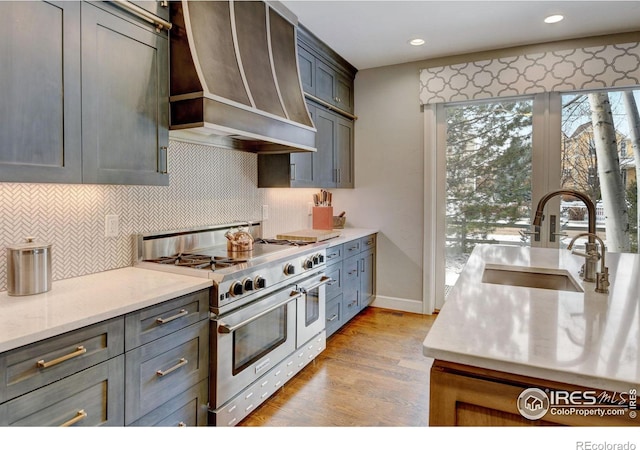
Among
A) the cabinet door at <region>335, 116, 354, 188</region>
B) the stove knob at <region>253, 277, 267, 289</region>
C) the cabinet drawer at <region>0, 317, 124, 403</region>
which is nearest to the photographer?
the cabinet drawer at <region>0, 317, 124, 403</region>

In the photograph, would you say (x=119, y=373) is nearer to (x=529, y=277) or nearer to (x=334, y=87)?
(x=529, y=277)

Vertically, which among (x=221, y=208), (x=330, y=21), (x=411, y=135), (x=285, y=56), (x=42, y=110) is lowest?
(x=221, y=208)

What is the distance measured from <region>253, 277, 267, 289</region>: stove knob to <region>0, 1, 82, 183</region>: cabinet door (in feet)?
3.27

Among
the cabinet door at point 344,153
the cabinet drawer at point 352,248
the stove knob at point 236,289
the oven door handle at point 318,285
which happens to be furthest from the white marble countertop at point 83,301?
the cabinet door at point 344,153

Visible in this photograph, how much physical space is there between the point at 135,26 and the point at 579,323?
2177mm

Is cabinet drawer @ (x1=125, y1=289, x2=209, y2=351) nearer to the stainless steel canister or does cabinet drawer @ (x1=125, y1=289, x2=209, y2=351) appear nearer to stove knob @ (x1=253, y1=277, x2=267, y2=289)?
stove knob @ (x1=253, y1=277, x2=267, y2=289)

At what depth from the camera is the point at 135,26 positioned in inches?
71.1

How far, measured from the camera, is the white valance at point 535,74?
3.18 m

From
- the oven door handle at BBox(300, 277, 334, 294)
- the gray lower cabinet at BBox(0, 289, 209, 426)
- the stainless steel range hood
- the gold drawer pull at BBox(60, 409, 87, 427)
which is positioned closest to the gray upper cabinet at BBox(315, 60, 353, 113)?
the stainless steel range hood

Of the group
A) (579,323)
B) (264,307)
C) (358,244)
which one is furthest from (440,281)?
(579,323)

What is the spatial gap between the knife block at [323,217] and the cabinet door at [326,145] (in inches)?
10.1

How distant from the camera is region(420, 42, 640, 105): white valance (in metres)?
3.18

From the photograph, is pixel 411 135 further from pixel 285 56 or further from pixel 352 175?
pixel 285 56

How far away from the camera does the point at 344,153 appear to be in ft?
13.5
